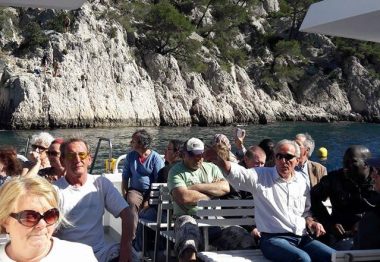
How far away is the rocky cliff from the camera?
41625mm

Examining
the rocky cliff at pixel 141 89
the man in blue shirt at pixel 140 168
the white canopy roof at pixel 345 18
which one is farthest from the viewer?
the rocky cliff at pixel 141 89

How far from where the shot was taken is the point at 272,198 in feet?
12.0

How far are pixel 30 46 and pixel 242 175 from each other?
143 feet

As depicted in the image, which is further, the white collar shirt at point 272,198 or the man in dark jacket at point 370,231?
the white collar shirt at point 272,198

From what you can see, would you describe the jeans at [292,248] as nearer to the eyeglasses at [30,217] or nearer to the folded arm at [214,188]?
the folded arm at [214,188]

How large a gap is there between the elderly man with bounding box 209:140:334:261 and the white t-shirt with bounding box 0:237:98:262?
4.77ft

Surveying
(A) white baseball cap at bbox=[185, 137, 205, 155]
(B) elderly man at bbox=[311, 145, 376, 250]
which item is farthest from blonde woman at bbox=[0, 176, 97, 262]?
(B) elderly man at bbox=[311, 145, 376, 250]

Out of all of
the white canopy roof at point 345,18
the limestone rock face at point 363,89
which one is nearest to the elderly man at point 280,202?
the white canopy roof at point 345,18

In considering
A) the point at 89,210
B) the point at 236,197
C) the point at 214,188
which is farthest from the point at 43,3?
the point at 236,197

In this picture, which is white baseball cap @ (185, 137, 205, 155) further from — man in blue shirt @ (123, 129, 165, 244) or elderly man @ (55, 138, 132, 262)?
man in blue shirt @ (123, 129, 165, 244)

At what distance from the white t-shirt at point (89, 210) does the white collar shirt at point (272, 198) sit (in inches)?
31.7

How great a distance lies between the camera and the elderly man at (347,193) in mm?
3840

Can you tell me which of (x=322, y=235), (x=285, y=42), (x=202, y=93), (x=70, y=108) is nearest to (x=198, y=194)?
(x=322, y=235)

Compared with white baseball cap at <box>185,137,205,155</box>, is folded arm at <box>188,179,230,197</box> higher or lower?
lower
